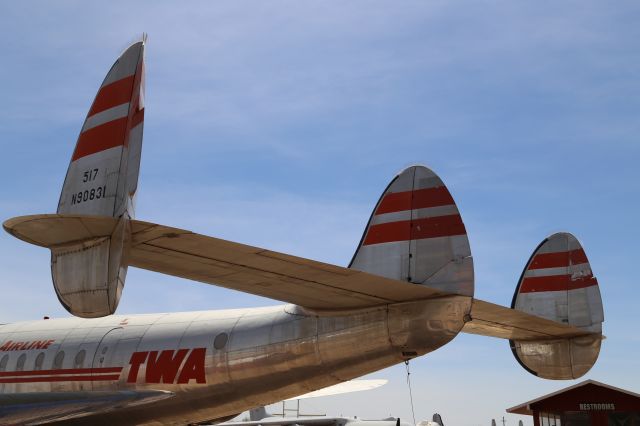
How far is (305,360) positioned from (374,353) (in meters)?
1.31

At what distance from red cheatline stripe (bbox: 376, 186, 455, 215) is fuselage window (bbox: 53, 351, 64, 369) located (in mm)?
7612

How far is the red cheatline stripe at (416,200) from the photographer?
11.9 metres

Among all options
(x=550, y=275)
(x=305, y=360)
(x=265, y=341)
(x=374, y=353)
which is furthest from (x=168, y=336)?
(x=550, y=275)

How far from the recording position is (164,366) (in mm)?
13742

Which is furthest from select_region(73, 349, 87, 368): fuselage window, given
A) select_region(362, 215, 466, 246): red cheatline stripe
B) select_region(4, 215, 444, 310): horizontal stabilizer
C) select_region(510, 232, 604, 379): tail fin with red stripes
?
select_region(510, 232, 604, 379): tail fin with red stripes

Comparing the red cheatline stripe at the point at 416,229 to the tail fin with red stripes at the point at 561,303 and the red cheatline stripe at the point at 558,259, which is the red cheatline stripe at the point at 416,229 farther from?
the red cheatline stripe at the point at 558,259

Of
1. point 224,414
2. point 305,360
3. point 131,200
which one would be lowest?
point 224,414

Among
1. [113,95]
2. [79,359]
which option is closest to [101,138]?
[113,95]

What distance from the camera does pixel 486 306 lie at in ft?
39.1

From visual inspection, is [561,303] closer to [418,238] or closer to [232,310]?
[418,238]

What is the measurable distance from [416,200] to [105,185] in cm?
529

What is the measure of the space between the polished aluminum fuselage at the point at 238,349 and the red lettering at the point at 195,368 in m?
0.04

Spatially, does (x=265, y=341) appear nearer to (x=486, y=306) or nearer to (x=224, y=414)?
(x=224, y=414)

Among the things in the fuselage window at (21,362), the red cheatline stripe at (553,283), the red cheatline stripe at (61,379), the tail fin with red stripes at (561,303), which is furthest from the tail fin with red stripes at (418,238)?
the fuselage window at (21,362)
